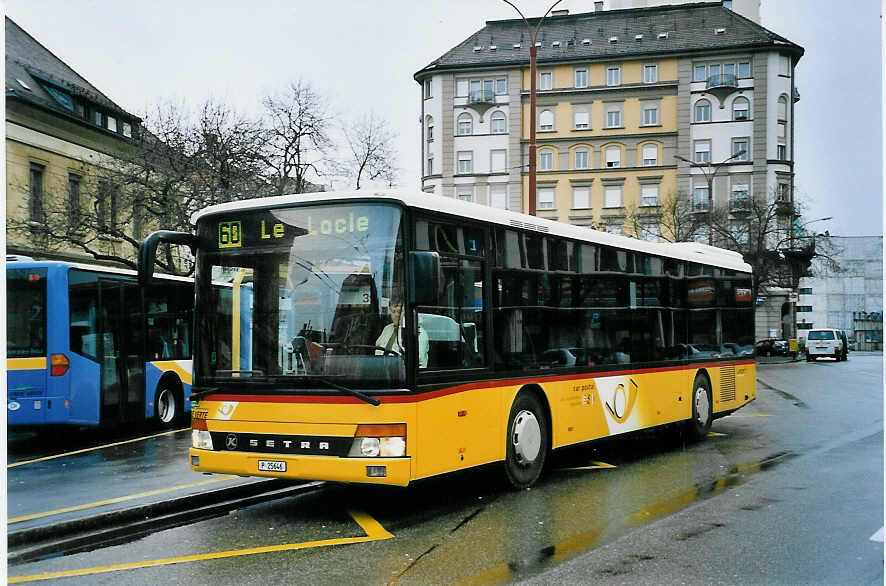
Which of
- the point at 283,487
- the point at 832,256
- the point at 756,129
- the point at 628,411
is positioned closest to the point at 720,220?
the point at 832,256

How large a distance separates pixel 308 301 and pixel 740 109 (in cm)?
5670

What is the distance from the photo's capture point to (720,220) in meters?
51.9

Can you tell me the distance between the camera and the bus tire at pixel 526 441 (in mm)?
9859

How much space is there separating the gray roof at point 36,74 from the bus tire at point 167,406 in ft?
46.7

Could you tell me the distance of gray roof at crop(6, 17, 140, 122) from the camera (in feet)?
98.6

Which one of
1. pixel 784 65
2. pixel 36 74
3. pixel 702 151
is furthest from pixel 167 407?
pixel 702 151

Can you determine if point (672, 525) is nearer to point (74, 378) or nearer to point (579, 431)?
point (579, 431)

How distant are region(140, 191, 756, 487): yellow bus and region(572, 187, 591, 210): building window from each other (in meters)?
55.1

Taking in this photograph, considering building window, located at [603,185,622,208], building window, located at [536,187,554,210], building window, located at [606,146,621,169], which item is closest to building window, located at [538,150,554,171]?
building window, located at [536,187,554,210]

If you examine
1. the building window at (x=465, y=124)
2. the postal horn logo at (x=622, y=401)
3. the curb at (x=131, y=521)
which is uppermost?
the building window at (x=465, y=124)

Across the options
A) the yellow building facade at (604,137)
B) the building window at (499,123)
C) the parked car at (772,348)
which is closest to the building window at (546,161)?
the yellow building facade at (604,137)

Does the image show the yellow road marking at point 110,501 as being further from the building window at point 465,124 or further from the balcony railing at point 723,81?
the balcony railing at point 723,81

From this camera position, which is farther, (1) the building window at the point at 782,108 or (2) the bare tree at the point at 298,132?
(1) the building window at the point at 782,108

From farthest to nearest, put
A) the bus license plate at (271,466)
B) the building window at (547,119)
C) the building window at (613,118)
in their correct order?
the building window at (547,119)
the building window at (613,118)
the bus license plate at (271,466)
